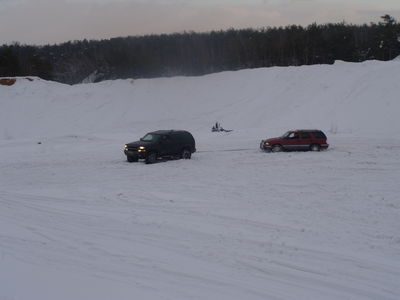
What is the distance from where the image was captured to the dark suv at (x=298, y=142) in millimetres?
27453

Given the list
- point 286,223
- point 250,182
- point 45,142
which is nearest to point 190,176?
point 250,182

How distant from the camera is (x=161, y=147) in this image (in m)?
24.4

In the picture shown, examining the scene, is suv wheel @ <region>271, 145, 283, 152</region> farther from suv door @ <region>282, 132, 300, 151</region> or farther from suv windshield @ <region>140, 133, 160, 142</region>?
suv windshield @ <region>140, 133, 160, 142</region>

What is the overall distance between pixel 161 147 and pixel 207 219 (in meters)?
11.7

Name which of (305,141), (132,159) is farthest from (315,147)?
(132,159)

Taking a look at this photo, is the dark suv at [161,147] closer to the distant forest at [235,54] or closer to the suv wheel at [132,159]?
the suv wheel at [132,159]

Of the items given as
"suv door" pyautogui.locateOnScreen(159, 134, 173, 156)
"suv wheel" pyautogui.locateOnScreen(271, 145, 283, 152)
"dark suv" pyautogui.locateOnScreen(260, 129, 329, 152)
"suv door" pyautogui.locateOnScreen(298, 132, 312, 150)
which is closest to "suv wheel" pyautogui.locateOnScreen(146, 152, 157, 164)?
"suv door" pyautogui.locateOnScreen(159, 134, 173, 156)

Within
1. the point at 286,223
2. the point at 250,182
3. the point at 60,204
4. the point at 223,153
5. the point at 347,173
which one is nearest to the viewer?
the point at 286,223

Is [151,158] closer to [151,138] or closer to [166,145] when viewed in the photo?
[166,145]

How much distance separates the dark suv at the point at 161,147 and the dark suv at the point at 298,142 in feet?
16.7

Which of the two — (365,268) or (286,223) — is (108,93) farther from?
(365,268)

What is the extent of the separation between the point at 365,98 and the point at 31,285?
130 feet

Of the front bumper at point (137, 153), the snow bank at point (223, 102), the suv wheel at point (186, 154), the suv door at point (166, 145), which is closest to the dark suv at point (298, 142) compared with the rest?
the suv wheel at point (186, 154)

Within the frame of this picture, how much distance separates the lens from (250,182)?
60.6ft
